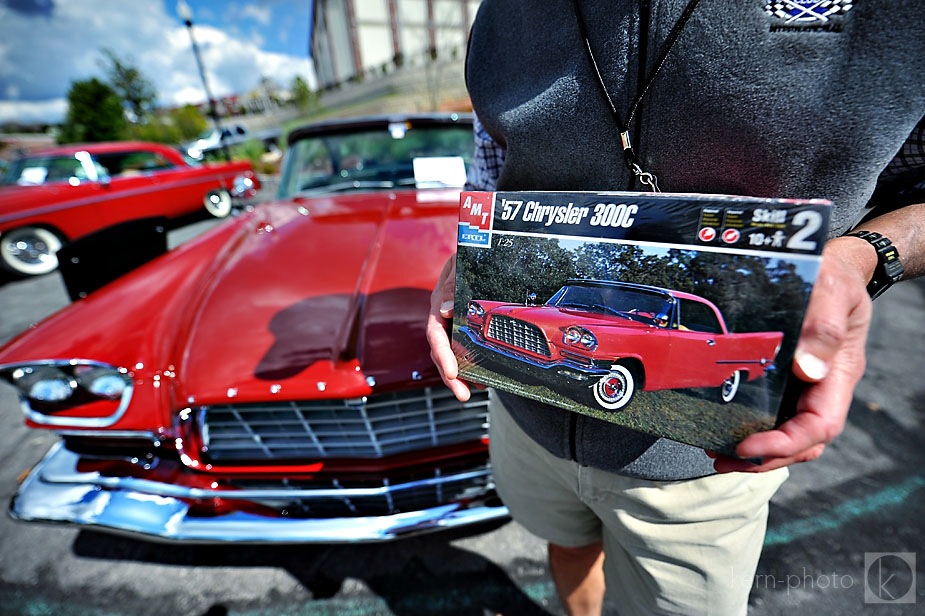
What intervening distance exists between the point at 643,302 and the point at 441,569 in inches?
63.5

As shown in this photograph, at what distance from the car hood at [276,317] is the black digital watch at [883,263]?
99cm

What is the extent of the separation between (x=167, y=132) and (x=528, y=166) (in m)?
25.6

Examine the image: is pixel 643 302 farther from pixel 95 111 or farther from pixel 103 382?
pixel 95 111

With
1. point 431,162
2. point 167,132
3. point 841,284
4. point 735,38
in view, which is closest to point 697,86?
point 735,38

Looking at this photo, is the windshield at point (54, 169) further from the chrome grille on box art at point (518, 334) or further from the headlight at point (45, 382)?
the chrome grille on box art at point (518, 334)

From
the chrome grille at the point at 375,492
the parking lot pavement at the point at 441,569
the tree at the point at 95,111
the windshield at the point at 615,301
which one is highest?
the tree at the point at 95,111

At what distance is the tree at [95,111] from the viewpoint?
19250mm

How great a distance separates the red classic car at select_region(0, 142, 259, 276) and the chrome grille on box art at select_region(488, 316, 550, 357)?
16.7ft

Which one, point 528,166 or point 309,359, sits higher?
point 528,166

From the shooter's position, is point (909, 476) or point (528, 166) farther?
point (909, 476)

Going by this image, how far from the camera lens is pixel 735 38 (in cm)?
60

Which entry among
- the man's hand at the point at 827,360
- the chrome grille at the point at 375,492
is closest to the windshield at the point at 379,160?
the chrome grille at the point at 375,492

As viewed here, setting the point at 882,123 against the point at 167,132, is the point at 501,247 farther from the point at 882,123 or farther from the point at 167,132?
the point at 167,132

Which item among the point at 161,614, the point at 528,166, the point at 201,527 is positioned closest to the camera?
the point at 528,166
